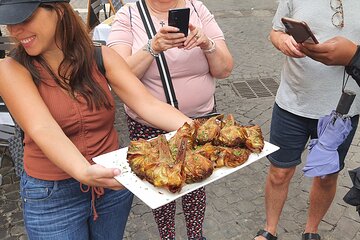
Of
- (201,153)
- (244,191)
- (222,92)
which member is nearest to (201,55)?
(201,153)

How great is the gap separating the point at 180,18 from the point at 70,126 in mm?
779

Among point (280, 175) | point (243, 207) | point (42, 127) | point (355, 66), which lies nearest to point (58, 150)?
point (42, 127)

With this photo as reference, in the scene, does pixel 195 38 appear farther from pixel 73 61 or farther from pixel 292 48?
pixel 73 61

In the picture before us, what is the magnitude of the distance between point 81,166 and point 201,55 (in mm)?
1095

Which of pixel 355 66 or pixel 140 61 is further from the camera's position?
pixel 140 61

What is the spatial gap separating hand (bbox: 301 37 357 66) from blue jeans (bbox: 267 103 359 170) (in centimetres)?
58

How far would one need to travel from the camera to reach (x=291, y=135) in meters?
2.93

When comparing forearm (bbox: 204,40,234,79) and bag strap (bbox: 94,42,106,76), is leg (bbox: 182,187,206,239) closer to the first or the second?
forearm (bbox: 204,40,234,79)

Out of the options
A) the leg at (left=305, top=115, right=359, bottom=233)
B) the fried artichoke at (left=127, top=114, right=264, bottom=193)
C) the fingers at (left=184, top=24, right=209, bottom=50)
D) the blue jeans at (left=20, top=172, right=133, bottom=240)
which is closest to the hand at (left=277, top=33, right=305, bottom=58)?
the fingers at (left=184, top=24, right=209, bottom=50)

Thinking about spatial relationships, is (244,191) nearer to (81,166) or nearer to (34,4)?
(81,166)

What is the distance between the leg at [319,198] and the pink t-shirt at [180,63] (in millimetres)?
1121

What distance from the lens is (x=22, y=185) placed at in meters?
2.12

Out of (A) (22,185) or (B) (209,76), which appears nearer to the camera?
(A) (22,185)

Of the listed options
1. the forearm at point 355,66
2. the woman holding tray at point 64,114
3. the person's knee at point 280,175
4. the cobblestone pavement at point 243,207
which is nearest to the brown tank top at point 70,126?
the woman holding tray at point 64,114
